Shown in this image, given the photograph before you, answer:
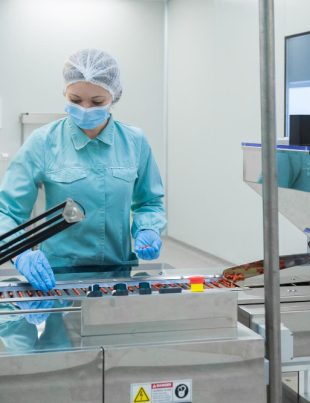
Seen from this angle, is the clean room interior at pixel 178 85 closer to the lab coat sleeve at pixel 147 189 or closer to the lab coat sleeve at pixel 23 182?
the lab coat sleeve at pixel 147 189

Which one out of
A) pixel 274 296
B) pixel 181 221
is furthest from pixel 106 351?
pixel 181 221

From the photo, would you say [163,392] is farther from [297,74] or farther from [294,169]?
[297,74]

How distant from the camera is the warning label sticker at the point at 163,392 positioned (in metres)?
0.98

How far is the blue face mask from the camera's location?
1834 mm

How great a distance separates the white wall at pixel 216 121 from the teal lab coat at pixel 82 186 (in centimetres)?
203

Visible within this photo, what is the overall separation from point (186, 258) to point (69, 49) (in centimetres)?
227

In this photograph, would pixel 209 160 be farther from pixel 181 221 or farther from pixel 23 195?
pixel 23 195

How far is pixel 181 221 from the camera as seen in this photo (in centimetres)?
576

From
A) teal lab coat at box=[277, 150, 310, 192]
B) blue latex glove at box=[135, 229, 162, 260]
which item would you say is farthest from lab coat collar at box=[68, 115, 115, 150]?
teal lab coat at box=[277, 150, 310, 192]

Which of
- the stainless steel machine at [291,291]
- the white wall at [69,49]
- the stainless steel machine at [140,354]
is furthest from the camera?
the white wall at [69,49]

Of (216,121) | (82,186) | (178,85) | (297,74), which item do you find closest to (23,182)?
(82,186)

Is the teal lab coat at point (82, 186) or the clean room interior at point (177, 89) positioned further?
the clean room interior at point (177, 89)

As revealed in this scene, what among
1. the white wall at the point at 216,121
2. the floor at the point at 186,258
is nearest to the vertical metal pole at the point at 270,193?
the white wall at the point at 216,121

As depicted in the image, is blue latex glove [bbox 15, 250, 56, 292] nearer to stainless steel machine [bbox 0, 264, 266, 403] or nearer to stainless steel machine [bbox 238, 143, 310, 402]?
stainless steel machine [bbox 0, 264, 266, 403]
